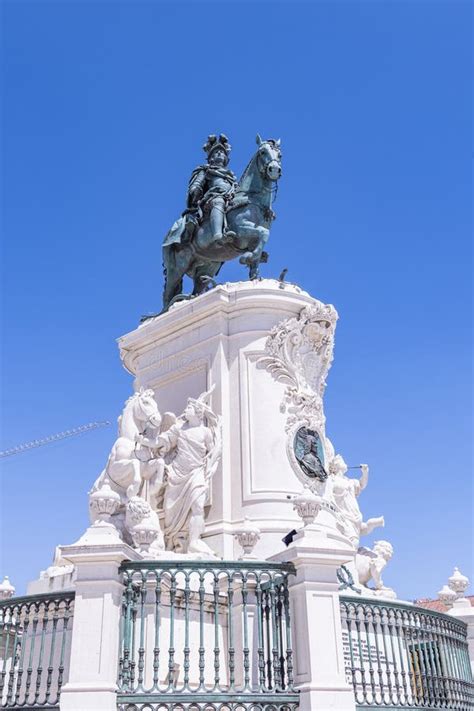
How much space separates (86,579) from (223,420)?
540cm

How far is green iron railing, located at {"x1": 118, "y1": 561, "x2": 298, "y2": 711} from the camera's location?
24.0 ft

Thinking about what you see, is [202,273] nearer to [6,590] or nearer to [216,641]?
[6,590]

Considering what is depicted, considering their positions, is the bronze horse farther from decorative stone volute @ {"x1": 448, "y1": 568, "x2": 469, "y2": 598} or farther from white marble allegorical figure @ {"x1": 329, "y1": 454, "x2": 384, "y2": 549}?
decorative stone volute @ {"x1": 448, "y1": 568, "x2": 469, "y2": 598}

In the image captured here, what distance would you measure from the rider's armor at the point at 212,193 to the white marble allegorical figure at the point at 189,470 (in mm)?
4257

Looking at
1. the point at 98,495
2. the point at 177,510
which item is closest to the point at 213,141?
the point at 177,510

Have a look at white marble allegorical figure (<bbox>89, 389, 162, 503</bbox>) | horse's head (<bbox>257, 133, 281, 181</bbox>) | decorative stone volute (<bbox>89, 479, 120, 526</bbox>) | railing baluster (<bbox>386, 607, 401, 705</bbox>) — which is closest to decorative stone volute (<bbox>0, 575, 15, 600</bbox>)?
white marble allegorical figure (<bbox>89, 389, 162, 503</bbox>)

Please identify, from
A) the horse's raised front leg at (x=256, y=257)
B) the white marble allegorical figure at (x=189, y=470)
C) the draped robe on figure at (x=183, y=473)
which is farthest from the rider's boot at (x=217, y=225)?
the draped robe on figure at (x=183, y=473)

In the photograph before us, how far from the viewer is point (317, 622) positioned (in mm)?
7758

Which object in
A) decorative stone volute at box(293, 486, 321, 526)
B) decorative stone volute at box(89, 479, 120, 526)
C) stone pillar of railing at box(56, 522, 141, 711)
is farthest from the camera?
decorative stone volute at box(293, 486, 321, 526)

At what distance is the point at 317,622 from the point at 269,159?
9.75 metres

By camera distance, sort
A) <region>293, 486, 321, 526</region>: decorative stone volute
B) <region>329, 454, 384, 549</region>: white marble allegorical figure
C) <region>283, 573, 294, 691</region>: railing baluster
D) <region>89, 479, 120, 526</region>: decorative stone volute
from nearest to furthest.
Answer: <region>283, 573, 294, 691</region>: railing baluster < <region>89, 479, 120, 526</region>: decorative stone volute < <region>293, 486, 321, 526</region>: decorative stone volute < <region>329, 454, 384, 549</region>: white marble allegorical figure

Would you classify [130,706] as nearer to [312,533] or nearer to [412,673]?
[312,533]

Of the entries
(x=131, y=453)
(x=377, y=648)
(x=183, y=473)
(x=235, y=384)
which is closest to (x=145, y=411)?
(x=131, y=453)

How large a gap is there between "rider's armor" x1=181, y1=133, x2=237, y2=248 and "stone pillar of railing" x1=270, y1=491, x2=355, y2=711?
8.45m
